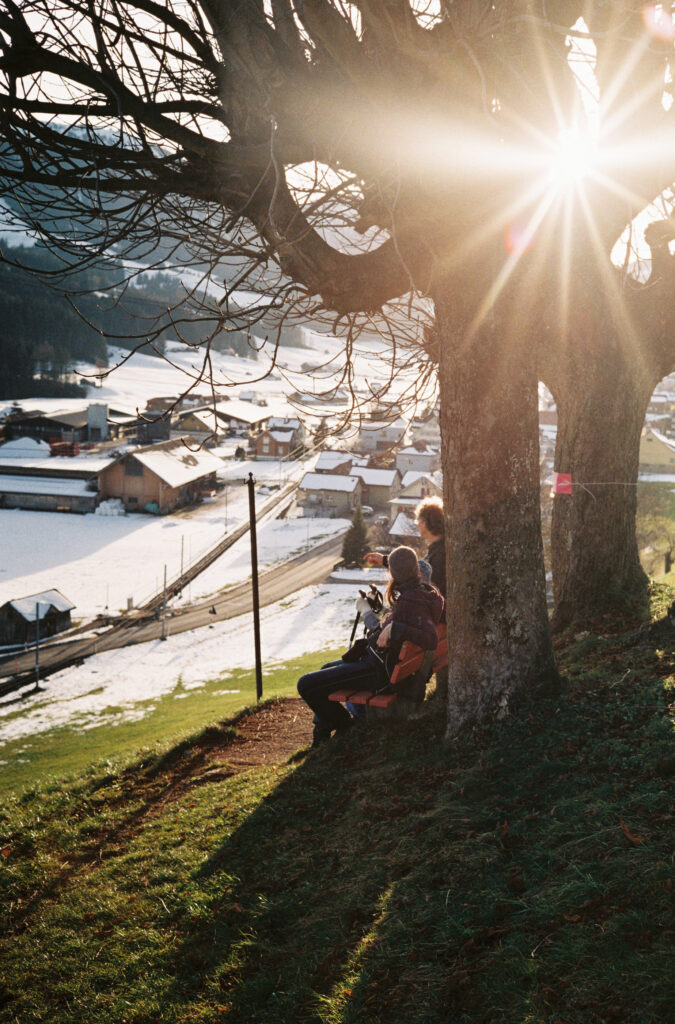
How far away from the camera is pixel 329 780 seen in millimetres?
5090

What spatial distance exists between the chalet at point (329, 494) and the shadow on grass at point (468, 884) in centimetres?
4773

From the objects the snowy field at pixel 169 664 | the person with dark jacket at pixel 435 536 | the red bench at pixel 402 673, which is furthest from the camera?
the snowy field at pixel 169 664

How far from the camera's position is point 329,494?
174 feet

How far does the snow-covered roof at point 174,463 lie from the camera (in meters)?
52.0

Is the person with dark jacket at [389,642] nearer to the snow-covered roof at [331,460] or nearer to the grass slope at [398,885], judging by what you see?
the grass slope at [398,885]

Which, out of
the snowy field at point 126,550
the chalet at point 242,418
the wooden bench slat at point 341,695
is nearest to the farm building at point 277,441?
the chalet at point 242,418

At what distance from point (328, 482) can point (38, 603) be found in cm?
2843

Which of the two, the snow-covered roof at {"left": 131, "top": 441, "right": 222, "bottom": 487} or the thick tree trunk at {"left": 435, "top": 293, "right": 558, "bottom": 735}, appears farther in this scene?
the snow-covered roof at {"left": 131, "top": 441, "right": 222, "bottom": 487}

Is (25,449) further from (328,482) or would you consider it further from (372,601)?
(372,601)

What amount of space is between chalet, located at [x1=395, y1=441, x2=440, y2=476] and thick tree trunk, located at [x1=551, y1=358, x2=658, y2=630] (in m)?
54.1

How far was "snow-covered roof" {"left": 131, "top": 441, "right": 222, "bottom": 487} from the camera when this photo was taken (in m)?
52.0

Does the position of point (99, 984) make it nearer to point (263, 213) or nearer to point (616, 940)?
point (616, 940)

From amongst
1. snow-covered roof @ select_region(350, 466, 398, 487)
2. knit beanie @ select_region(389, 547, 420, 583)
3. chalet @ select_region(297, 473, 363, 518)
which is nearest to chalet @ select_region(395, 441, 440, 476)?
snow-covered roof @ select_region(350, 466, 398, 487)

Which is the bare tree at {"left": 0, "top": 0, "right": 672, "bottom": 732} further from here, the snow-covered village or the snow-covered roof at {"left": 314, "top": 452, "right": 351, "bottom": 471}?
the snow-covered roof at {"left": 314, "top": 452, "right": 351, "bottom": 471}
